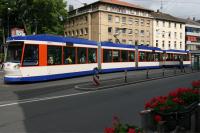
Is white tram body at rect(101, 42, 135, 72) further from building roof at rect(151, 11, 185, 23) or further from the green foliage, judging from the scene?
building roof at rect(151, 11, 185, 23)

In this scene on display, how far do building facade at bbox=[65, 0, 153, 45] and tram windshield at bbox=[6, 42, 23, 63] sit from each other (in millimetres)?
51325

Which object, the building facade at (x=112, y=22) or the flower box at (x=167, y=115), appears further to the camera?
the building facade at (x=112, y=22)

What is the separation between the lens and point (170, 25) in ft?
314

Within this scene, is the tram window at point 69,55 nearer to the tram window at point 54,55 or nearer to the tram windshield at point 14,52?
the tram window at point 54,55

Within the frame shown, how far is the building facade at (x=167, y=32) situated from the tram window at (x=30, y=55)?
69.3 meters

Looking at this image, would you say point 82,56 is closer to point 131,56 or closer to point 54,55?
point 54,55

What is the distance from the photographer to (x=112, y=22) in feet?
258

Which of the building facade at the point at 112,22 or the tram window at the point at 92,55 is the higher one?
the building facade at the point at 112,22

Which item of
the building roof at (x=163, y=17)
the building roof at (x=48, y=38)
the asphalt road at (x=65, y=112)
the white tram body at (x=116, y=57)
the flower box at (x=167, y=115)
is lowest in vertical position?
the asphalt road at (x=65, y=112)

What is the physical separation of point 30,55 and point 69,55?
4455mm

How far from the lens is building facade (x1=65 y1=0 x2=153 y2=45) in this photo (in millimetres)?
76562

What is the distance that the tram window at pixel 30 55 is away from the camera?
70.0 ft

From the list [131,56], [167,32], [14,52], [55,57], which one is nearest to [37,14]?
[131,56]

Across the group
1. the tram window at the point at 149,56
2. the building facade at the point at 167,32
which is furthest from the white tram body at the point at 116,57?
the building facade at the point at 167,32
